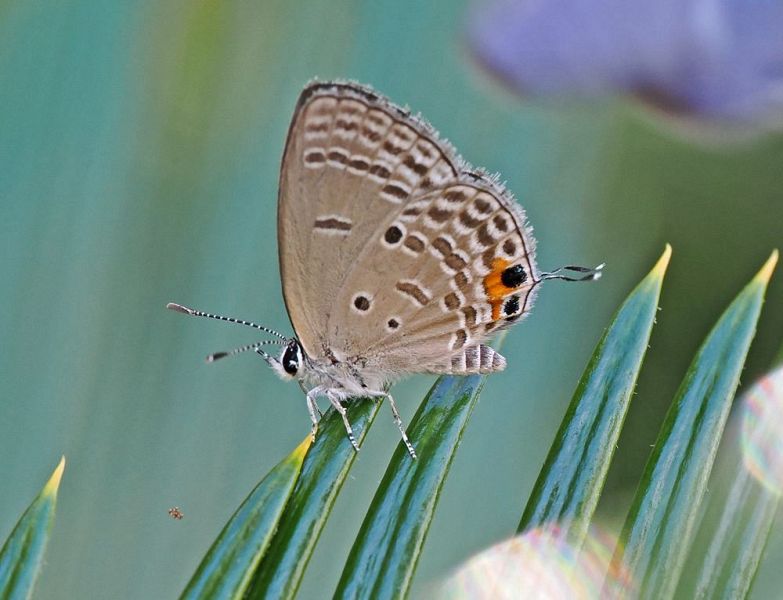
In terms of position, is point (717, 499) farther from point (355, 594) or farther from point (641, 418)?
point (641, 418)

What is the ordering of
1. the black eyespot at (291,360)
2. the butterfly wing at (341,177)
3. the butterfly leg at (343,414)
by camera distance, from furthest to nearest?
the black eyespot at (291,360) → the butterfly wing at (341,177) → the butterfly leg at (343,414)

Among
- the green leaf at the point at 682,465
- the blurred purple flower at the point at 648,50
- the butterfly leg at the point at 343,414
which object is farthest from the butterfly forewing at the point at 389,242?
the blurred purple flower at the point at 648,50

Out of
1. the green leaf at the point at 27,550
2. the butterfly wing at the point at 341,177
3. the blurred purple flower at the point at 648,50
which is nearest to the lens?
the green leaf at the point at 27,550

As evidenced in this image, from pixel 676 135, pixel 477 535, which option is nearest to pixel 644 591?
pixel 477 535

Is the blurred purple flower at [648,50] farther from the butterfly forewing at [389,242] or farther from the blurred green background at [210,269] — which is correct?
the butterfly forewing at [389,242]

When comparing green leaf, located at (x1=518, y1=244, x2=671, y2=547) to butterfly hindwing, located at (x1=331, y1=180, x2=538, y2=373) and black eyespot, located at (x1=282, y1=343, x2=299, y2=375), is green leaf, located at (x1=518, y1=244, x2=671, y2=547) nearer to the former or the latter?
butterfly hindwing, located at (x1=331, y1=180, x2=538, y2=373)

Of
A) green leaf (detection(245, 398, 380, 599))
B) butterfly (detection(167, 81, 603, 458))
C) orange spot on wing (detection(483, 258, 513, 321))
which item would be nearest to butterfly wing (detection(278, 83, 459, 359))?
butterfly (detection(167, 81, 603, 458))
